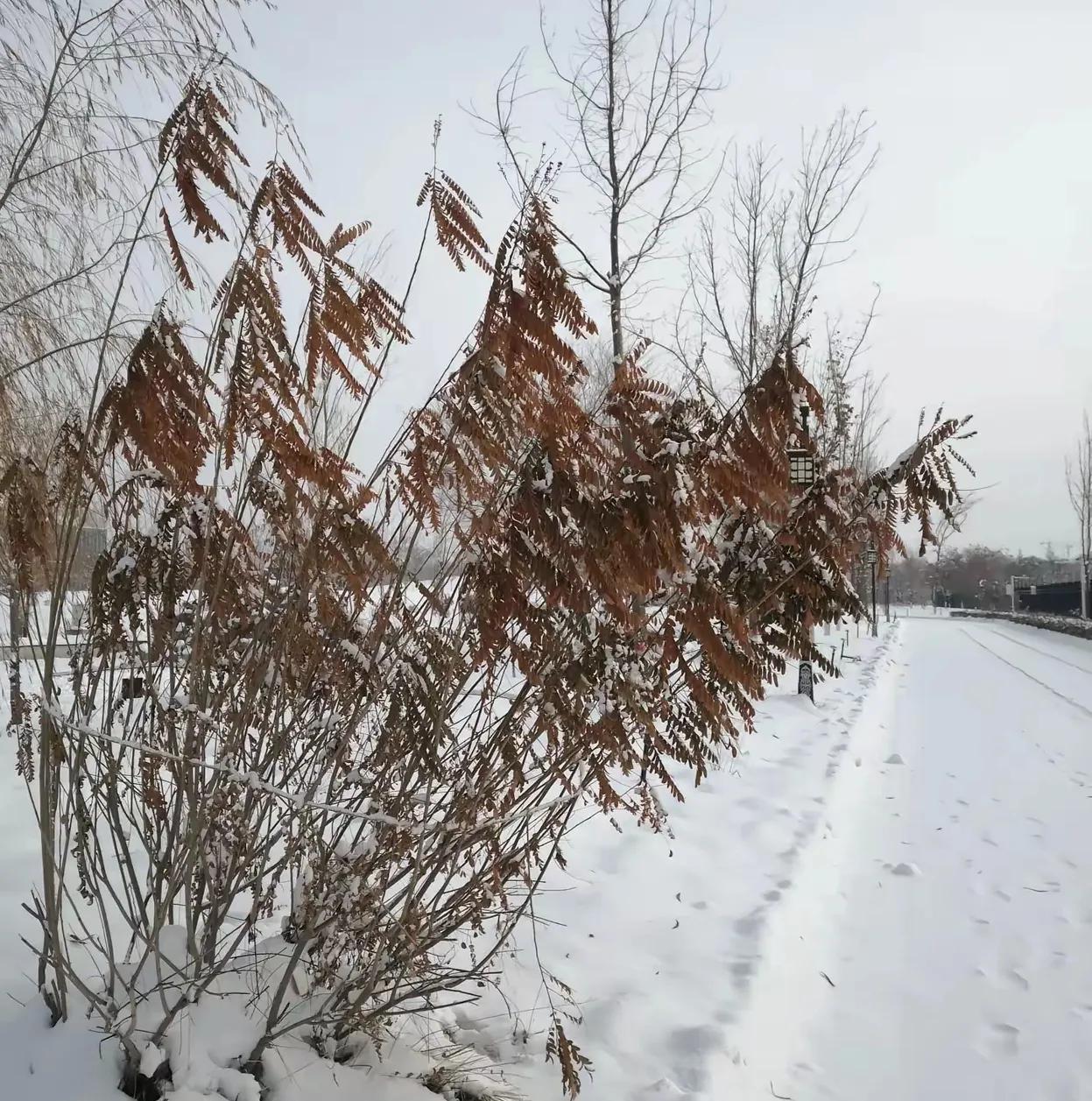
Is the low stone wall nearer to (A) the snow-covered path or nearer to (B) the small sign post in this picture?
(B) the small sign post

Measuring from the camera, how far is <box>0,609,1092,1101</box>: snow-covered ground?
2500 millimetres

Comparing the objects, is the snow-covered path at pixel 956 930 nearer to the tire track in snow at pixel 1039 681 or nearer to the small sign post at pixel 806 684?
the small sign post at pixel 806 684

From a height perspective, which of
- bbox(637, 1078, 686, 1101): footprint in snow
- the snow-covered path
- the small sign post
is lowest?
the snow-covered path

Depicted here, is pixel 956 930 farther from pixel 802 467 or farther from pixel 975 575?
pixel 975 575

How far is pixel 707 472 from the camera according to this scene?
1822mm

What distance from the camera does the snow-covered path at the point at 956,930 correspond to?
2.68 meters

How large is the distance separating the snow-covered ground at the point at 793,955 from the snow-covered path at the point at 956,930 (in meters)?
0.01

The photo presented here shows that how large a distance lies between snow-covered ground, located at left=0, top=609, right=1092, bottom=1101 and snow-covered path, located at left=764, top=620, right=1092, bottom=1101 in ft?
0.04

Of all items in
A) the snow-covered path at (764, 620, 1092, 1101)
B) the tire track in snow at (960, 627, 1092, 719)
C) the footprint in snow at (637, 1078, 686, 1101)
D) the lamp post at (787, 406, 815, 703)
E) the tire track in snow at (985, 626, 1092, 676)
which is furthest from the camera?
the tire track in snow at (985, 626, 1092, 676)

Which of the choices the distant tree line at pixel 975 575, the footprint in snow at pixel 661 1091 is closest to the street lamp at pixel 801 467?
the footprint in snow at pixel 661 1091

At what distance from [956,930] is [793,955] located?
37.8 inches

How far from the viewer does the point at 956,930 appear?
12.3 ft

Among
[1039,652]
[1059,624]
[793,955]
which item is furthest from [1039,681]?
[1059,624]

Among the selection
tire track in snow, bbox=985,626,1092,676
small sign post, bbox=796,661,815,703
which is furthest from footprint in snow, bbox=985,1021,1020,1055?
tire track in snow, bbox=985,626,1092,676
